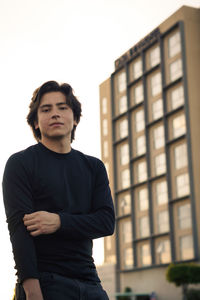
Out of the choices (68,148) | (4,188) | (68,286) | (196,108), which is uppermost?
(196,108)

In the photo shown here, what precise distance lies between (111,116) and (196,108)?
1650 centimetres

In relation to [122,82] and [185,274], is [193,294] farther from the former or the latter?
[122,82]

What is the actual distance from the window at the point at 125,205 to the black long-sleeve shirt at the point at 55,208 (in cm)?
6069

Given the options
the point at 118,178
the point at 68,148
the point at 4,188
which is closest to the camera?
the point at 4,188

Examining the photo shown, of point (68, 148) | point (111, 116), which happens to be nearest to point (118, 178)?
point (111, 116)

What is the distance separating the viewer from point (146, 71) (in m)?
64.5

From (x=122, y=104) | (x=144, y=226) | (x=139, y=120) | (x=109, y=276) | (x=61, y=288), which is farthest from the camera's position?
(x=122, y=104)

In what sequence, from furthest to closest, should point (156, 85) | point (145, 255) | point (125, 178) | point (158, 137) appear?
point (125, 178)
point (156, 85)
point (158, 137)
point (145, 255)

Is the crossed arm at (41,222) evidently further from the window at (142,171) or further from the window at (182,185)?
the window at (142,171)

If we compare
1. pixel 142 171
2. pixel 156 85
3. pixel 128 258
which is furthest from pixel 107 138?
pixel 128 258

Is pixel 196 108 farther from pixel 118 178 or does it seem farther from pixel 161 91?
pixel 118 178

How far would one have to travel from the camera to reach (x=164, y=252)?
2217 inches

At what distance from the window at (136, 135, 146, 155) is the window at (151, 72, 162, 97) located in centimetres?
550

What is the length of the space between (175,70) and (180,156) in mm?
10334
